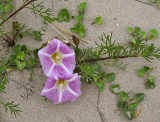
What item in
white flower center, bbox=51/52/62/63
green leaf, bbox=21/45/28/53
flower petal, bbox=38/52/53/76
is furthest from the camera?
green leaf, bbox=21/45/28/53

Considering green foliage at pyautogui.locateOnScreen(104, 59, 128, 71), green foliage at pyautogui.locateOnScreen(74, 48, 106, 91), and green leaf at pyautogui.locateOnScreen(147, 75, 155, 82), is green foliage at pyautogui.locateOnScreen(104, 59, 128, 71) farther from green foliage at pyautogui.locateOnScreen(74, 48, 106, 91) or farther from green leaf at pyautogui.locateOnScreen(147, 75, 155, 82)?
green leaf at pyautogui.locateOnScreen(147, 75, 155, 82)

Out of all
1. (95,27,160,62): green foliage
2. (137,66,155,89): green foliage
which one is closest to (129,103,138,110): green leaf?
(137,66,155,89): green foliage

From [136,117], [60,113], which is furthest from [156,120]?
[60,113]

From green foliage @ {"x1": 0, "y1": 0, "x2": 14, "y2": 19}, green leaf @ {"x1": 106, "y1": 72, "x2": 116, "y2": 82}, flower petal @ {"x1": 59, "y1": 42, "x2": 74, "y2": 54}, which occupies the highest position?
green foliage @ {"x1": 0, "y1": 0, "x2": 14, "y2": 19}

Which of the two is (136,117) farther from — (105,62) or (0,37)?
(0,37)

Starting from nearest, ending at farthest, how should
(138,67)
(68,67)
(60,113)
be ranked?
(68,67) < (60,113) < (138,67)

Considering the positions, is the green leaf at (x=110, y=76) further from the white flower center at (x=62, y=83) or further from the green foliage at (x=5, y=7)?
the green foliage at (x=5, y=7)
